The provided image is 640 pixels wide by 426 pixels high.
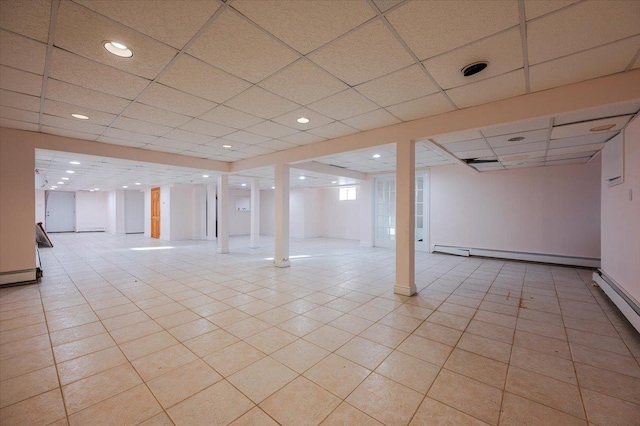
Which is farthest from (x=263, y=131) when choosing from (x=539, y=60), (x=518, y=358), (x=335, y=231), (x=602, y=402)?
(x=335, y=231)

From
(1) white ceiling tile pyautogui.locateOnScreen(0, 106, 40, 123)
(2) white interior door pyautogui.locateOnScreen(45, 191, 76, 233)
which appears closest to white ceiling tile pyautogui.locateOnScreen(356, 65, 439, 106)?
(1) white ceiling tile pyautogui.locateOnScreen(0, 106, 40, 123)

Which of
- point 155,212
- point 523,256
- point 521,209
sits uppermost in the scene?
point 521,209

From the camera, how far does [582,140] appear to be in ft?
15.7

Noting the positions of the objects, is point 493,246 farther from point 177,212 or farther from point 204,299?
point 177,212

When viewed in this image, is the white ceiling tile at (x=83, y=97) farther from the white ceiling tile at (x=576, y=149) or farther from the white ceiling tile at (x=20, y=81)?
the white ceiling tile at (x=576, y=149)

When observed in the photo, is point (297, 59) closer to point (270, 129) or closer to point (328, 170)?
point (270, 129)

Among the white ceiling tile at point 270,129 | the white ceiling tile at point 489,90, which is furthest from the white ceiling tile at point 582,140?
the white ceiling tile at point 270,129

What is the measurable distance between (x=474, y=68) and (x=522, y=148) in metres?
3.75

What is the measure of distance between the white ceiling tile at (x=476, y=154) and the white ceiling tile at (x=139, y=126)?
6.02m

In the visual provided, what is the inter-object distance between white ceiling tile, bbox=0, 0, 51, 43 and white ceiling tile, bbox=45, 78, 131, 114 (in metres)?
0.99

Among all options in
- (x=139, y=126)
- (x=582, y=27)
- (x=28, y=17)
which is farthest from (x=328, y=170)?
(x=28, y=17)

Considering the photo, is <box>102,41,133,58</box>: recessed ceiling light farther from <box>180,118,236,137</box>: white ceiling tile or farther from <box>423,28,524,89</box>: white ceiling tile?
<box>423,28,524,89</box>: white ceiling tile

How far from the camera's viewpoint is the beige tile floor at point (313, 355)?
1817mm

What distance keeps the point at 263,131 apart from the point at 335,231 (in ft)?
30.9
